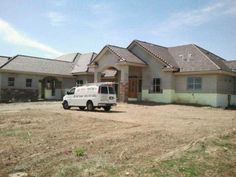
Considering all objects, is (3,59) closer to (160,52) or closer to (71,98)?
(71,98)

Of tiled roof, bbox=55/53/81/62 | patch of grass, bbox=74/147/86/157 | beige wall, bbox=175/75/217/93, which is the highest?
tiled roof, bbox=55/53/81/62

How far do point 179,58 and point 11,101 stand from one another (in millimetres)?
19993

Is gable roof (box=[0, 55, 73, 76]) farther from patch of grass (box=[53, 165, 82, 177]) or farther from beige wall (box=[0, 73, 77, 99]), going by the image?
patch of grass (box=[53, 165, 82, 177])

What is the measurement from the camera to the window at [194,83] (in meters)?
32.6

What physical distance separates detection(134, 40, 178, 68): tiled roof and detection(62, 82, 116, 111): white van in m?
10.9

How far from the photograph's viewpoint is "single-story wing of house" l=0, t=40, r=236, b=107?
106 feet

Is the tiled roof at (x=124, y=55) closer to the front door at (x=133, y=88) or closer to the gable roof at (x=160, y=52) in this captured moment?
the gable roof at (x=160, y=52)

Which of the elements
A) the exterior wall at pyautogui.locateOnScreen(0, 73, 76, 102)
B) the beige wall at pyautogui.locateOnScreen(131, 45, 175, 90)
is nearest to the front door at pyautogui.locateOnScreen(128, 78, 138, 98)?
the beige wall at pyautogui.locateOnScreen(131, 45, 175, 90)

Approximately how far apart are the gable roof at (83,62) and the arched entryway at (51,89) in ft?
8.93

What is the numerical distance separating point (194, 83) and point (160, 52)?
6.45m

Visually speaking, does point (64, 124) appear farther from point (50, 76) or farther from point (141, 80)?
point (50, 76)

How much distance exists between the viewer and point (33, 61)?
43.7m

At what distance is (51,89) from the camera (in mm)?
44969

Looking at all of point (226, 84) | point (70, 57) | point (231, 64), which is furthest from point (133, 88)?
point (70, 57)
